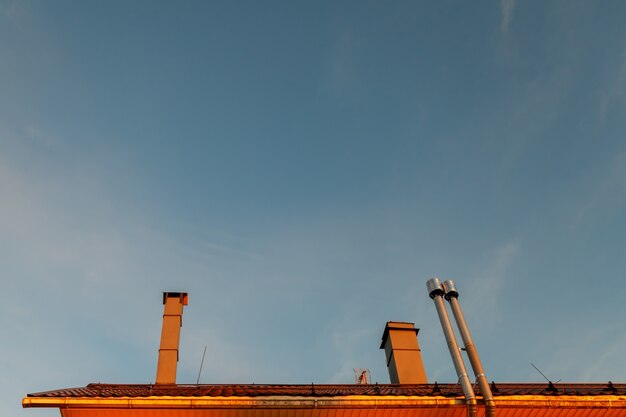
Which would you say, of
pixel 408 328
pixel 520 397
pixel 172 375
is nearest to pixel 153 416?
pixel 172 375

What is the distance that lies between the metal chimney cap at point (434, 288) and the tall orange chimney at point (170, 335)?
7.19m

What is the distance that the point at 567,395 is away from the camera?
32.7 ft

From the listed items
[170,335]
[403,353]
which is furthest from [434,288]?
[170,335]

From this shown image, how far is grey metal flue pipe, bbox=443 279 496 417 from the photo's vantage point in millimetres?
9430

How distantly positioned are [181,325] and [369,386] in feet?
19.4

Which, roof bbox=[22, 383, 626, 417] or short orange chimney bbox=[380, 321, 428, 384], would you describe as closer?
roof bbox=[22, 383, 626, 417]

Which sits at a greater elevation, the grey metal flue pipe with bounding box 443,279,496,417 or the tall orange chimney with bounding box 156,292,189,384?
the tall orange chimney with bounding box 156,292,189,384

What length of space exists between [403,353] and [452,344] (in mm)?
4561

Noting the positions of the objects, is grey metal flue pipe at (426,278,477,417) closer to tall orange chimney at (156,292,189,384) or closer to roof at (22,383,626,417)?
roof at (22,383,626,417)

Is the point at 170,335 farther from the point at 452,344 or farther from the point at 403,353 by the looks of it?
the point at 452,344

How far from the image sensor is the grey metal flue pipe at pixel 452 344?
31.0 feet

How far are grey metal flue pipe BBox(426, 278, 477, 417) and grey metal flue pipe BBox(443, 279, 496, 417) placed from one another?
6.9 inches

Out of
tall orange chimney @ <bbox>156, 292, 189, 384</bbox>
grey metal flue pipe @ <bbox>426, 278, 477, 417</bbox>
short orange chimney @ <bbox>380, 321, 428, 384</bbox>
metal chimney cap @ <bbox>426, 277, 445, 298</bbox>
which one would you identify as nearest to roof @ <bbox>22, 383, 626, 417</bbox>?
grey metal flue pipe @ <bbox>426, 278, 477, 417</bbox>

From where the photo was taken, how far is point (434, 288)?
10781 mm
